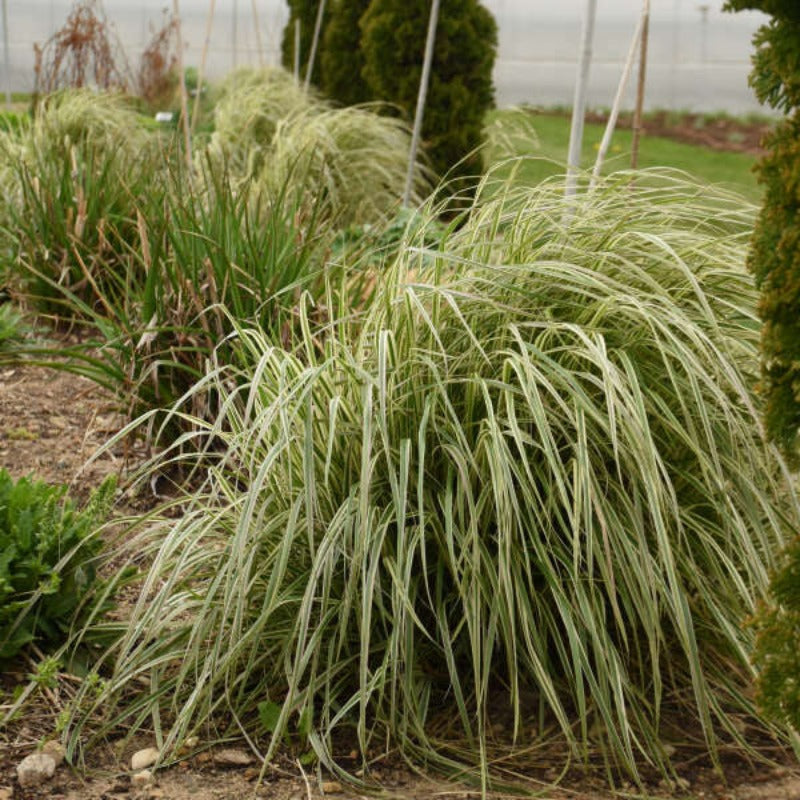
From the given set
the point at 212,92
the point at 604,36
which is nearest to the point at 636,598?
the point at 212,92

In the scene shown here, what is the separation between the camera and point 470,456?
2.19 meters

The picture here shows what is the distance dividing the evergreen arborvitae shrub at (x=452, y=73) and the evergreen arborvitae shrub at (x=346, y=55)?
204 cm

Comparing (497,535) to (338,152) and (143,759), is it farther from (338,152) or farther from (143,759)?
(338,152)

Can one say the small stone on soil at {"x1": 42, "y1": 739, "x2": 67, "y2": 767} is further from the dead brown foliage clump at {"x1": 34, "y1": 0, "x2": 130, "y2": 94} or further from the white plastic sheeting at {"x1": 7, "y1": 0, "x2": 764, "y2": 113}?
the white plastic sheeting at {"x1": 7, "y1": 0, "x2": 764, "y2": 113}

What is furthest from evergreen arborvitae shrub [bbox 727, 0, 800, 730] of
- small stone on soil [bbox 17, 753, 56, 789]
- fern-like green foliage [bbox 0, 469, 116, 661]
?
fern-like green foliage [bbox 0, 469, 116, 661]

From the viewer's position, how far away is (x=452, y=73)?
765cm

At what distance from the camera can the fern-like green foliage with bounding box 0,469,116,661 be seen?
229 centimetres

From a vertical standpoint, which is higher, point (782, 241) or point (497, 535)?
point (782, 241)

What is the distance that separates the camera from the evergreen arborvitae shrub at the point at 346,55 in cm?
1003

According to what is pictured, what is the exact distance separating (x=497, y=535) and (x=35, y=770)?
96 cm

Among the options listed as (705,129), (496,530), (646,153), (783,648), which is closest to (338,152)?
(496,530)

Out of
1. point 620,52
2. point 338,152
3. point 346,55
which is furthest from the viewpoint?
point 620,52

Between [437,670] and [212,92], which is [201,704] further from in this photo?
[212,92]

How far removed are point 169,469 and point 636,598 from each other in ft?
5.60
